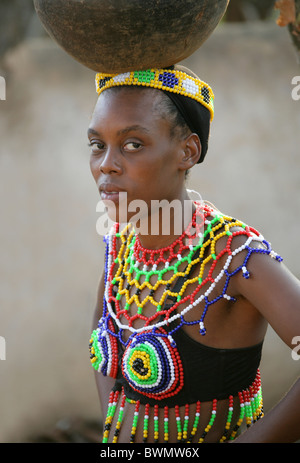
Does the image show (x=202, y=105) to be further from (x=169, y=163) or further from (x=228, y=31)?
(x=228, y=31)

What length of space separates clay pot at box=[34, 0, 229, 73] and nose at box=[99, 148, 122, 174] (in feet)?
1.03

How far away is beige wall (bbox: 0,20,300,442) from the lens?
5.65 m

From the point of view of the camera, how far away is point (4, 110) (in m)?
5.79

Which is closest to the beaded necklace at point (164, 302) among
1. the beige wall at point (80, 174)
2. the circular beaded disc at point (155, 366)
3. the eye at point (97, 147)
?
the circular beaded disc at point (155, 366)

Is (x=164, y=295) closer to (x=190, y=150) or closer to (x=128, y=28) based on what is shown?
(x=190, y=150)

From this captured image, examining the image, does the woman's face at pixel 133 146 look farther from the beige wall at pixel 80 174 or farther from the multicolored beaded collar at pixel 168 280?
the beige wall at pixel 80 174

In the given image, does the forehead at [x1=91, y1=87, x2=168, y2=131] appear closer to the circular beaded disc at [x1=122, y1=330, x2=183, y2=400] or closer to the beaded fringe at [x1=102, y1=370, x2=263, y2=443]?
the circular beaded disc at [x1=122, y1=330, x2=183, y2=400]

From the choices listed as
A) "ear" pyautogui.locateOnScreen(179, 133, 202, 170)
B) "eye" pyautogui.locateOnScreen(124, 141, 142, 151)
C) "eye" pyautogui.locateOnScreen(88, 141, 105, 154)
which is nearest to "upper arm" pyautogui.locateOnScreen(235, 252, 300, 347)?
"ear" pyautogui.locateOnScreen(179, 133, 202, 170)

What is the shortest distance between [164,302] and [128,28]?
1.07m

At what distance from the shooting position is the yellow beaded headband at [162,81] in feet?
7.48
